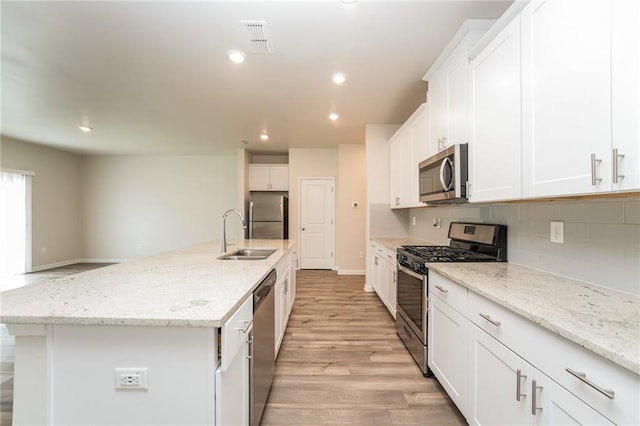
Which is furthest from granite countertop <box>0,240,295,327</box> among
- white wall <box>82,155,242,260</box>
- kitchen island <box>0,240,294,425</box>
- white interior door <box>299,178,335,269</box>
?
white wall <box>82,155,242,260</box>

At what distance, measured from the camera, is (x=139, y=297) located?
1.14 metres

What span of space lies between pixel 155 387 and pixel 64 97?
13.1 feet

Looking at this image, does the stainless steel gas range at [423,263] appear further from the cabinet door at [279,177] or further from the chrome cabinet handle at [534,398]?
the cabinet door at [279,177]

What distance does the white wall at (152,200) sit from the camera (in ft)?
22.5

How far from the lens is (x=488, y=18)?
1936 mm

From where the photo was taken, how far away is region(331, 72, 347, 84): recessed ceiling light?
2.72m

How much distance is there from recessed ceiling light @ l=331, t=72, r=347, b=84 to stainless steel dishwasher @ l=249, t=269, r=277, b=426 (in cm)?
202

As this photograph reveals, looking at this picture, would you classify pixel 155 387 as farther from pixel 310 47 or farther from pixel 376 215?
pixel 376 215

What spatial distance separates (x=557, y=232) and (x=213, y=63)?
2.93 metres

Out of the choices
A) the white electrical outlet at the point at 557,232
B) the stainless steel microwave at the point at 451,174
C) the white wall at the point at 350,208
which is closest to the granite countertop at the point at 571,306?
the white electrical outlet at the point at 557,232

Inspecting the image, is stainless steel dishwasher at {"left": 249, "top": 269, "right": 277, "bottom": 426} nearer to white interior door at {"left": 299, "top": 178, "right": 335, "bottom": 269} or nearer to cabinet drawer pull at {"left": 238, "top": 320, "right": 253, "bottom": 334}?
cabinet drawer pull at {"left": 238, "top": 320, "right": 253, "bottom": 334}

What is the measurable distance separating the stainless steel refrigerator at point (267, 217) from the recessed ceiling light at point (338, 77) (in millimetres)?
3324

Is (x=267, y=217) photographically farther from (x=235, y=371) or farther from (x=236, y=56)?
(x=235, y=371)

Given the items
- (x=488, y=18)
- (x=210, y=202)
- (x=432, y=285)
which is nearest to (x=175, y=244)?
(x=210, y=202)
